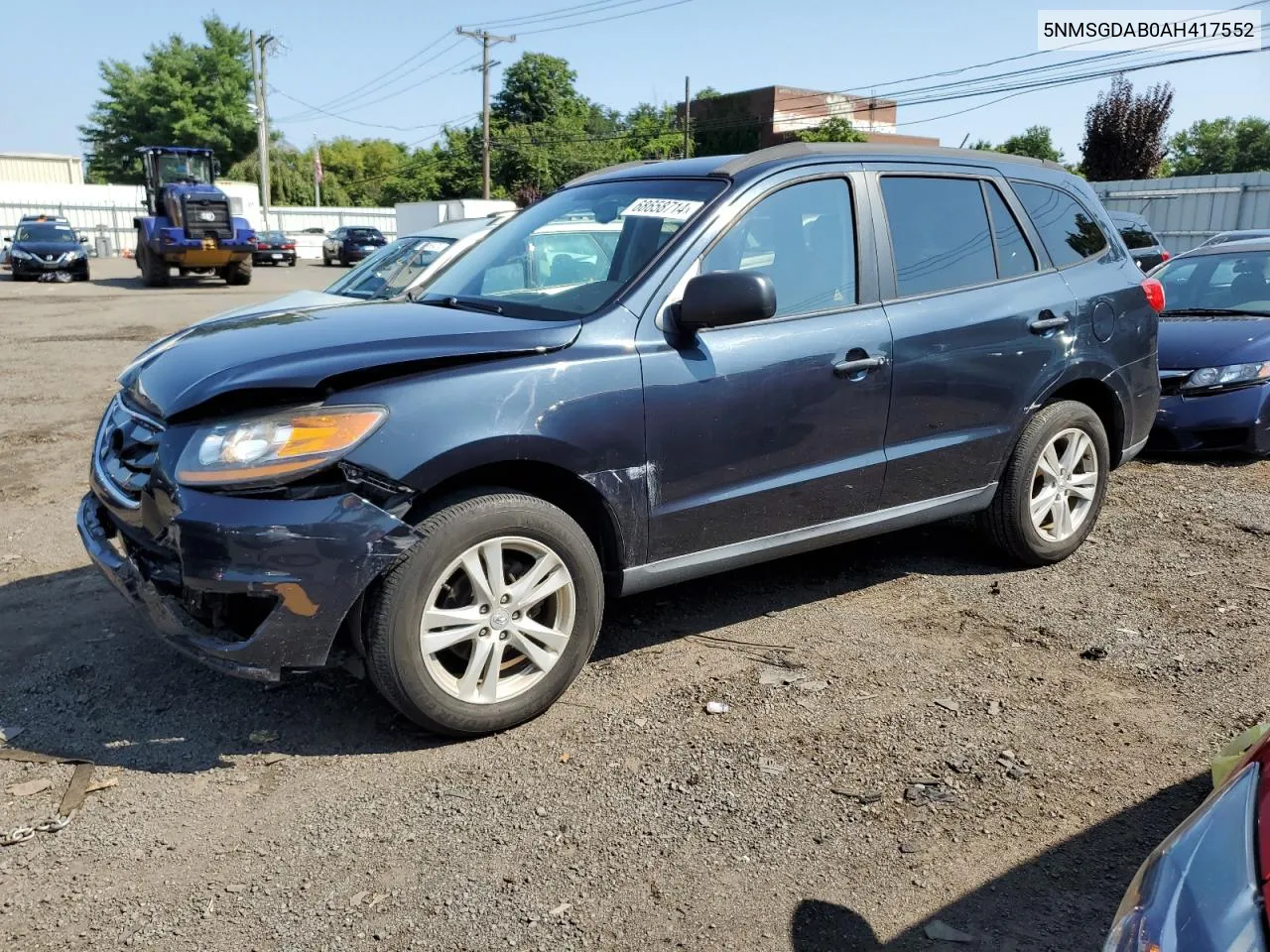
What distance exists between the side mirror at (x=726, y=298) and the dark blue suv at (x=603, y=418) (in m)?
0.01

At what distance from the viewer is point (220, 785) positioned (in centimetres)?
310

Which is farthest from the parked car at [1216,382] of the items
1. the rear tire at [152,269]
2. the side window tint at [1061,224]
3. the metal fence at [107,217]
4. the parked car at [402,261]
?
the metal fence at [107,217]

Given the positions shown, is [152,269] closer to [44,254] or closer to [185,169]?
[185,169]

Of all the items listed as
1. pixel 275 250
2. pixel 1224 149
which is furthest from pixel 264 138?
pixel 1224 149

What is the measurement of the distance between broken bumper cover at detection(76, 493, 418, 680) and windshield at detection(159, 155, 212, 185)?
26.3 meters

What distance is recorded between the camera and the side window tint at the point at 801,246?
3811mm

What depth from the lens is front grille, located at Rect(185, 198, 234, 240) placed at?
24125 mm

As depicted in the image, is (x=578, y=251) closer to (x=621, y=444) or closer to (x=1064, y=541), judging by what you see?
(x=621, y=444)

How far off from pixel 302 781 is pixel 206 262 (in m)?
24.1

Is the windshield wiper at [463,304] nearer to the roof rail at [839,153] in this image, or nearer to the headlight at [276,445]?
the headlight at [276,445]

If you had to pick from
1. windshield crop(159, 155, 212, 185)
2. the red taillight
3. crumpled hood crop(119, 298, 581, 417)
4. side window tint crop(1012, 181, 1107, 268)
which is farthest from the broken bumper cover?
windshield crop(159, 155, 212, 185)

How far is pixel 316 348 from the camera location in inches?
128

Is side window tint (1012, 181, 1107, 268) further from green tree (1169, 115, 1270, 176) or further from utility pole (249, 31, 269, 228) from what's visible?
green tree (1169, 115, 1270, 176)

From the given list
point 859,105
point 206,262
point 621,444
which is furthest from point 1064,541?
point 859,105
